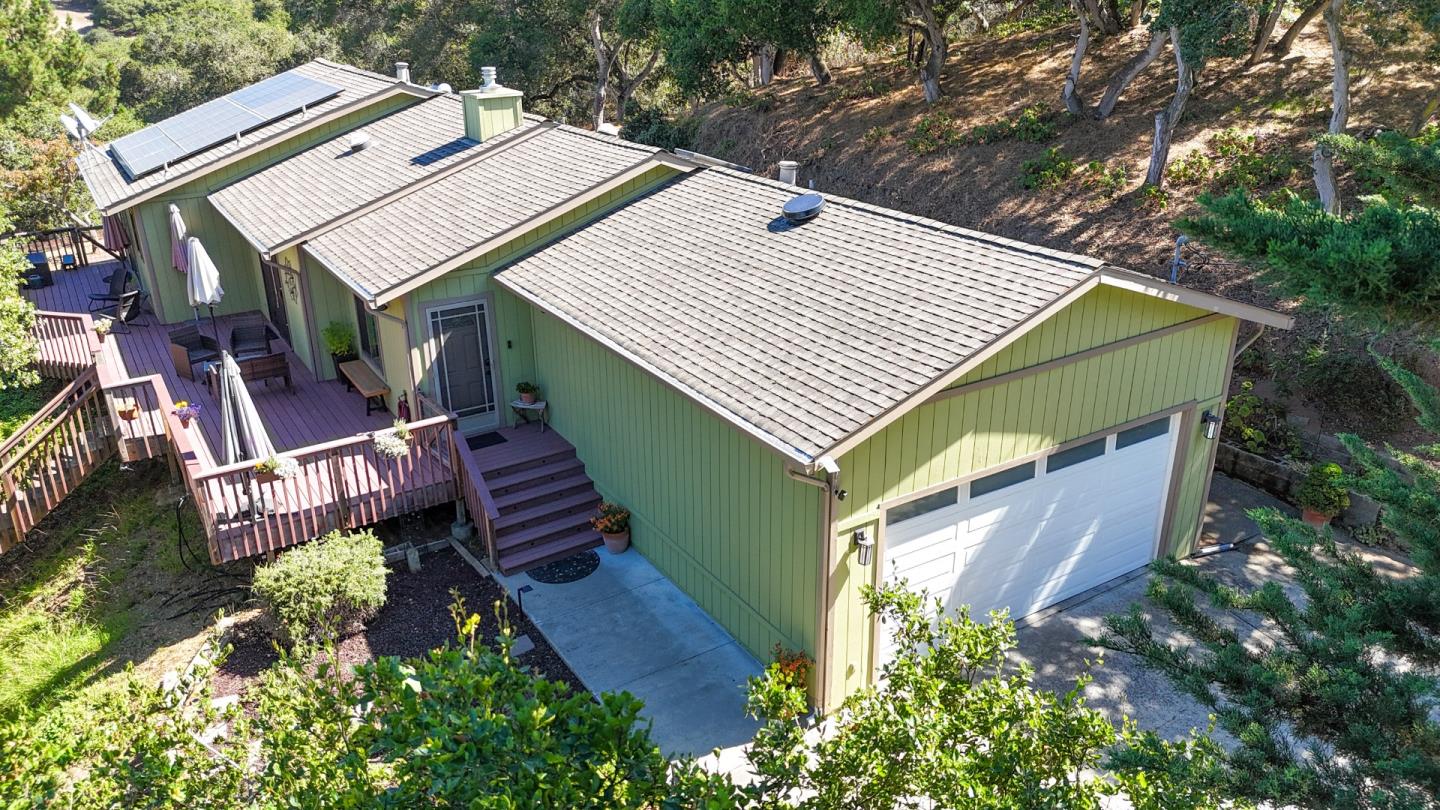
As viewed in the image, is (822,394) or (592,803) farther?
(822,394)

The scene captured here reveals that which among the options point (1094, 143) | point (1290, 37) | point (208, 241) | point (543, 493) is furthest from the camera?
point (1290, 37)

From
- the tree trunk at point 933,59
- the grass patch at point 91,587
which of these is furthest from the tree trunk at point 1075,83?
the grass patch at point 91,587

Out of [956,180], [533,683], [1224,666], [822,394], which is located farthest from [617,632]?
[956,180]

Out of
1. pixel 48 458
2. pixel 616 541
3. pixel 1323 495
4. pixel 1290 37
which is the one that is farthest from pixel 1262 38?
pixel 48 458

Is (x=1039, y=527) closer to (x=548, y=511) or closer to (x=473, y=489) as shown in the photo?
(x=548, y=511)

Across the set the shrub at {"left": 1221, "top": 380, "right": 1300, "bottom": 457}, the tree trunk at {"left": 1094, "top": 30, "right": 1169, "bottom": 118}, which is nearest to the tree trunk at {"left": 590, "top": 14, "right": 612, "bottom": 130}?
the tree trunk at {"left": 1094, "top": 30, "right": 1169, "bottom": 118}

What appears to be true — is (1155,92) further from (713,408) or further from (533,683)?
(533,683)
